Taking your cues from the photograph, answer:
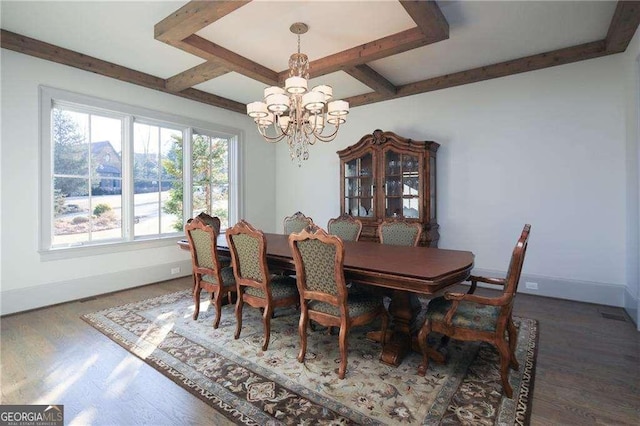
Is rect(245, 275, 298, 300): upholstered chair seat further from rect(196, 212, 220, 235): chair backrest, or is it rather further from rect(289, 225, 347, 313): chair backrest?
rect(196, 212, 220, 235): chair backrest

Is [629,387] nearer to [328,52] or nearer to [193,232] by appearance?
[193,232]

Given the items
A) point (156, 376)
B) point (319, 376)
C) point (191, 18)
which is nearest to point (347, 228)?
point (319, 376)

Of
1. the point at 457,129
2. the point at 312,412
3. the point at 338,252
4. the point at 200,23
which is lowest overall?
the point at 312,412

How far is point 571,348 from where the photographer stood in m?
2.44

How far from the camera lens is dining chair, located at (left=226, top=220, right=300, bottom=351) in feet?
7.89

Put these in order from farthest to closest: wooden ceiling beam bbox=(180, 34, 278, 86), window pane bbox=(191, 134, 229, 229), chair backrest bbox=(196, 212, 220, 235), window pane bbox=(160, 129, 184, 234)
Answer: window pane bbox=(191, 134, 229, 229), window pane bbox=(160, 129, 184, 234), chair backrest bbox=(196, 212, 220, 235), wooden ceiling beam bbox=(180, 34, 278, 86)

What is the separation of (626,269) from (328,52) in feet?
12.9

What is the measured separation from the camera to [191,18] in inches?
102

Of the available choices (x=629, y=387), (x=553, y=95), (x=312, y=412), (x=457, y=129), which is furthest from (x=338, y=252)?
(x=553, y=95)

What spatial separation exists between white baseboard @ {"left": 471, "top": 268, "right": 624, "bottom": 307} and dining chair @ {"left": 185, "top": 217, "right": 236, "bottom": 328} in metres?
3.37

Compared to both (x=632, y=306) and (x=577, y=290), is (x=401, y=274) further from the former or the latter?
(x=577, y=290)

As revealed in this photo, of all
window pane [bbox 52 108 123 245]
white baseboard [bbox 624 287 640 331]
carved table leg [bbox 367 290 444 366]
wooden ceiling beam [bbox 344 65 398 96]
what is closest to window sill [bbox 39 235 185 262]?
window pane [bbox 52 108 123 245]

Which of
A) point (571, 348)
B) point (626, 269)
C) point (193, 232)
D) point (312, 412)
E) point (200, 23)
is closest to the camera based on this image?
point (312, 412)

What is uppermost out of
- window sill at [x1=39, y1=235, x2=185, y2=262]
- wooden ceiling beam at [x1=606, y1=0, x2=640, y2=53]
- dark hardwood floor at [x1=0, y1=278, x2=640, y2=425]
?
wooden ceiling beam at [x1=606, y1=0, x2=640, y2=53]
